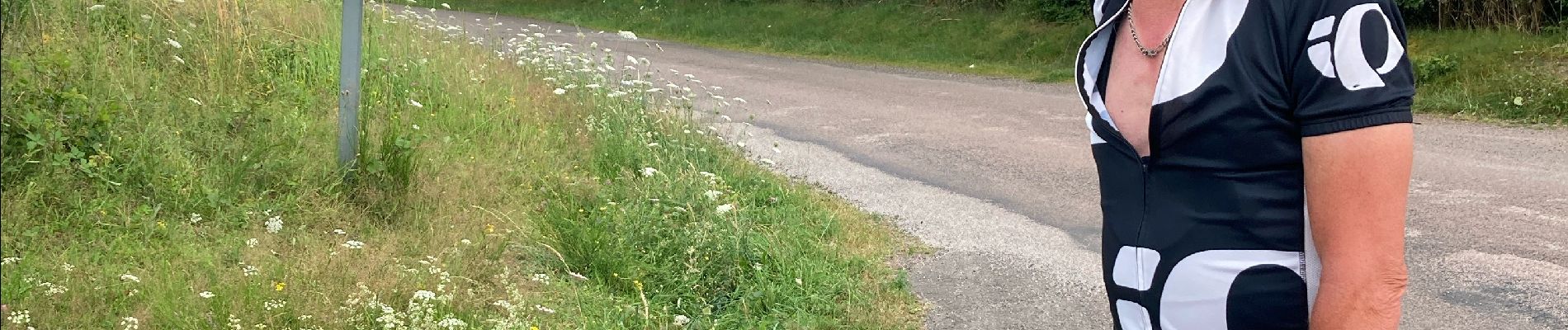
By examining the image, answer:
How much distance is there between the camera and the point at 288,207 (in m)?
4.82

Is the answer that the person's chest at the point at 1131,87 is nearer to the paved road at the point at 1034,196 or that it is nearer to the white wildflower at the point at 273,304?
the white wildflower at the point at 273,304

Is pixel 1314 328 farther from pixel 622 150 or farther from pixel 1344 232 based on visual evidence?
pixel 622 150

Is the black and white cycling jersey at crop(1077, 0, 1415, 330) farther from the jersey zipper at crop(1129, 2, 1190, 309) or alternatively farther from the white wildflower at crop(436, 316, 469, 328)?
the white wildflower at crop(436, 316, 469, 328)

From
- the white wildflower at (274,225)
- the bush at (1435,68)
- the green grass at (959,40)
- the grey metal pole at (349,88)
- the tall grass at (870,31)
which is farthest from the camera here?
the tall grass at (870,31)

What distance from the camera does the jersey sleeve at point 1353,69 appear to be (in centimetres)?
130

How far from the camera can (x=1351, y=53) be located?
130 centimetres

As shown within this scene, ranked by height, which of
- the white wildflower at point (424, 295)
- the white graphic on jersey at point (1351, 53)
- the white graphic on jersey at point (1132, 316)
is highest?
the white graphic on jersey at point (1351, 53)

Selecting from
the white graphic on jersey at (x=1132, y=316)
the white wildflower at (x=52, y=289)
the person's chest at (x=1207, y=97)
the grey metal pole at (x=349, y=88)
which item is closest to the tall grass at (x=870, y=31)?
the grey metal pole at (x=349, y=88)

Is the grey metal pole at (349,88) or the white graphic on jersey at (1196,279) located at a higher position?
the white graphic on jersey at (1196,279)

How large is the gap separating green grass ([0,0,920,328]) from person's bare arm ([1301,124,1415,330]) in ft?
9.18

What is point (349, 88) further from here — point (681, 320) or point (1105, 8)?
point (1105, 8)

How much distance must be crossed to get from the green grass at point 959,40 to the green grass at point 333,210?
7677mm

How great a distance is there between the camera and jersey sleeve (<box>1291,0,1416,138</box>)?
4.25 feet

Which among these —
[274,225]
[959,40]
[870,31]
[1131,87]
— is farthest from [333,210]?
[870,31]
